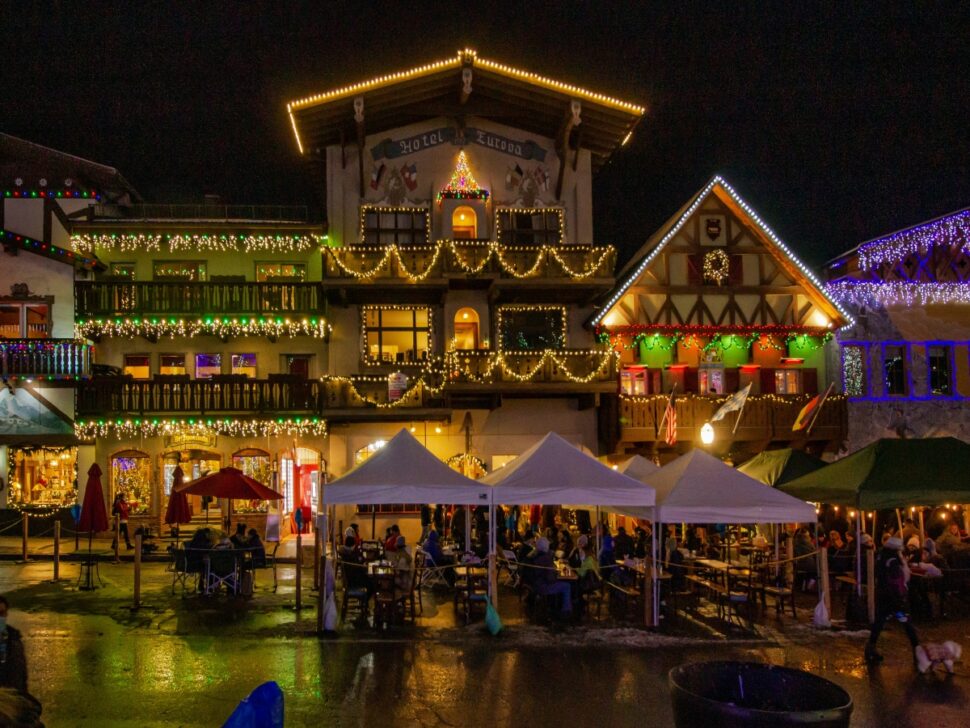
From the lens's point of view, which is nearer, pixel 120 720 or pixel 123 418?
pixel 120 720

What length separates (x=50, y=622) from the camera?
14.8 metres

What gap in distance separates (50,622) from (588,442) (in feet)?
56.6

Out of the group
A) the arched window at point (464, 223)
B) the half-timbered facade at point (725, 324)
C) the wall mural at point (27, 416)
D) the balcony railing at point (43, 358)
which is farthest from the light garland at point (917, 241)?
the wall mural at point (27, 416)

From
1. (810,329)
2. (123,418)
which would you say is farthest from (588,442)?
(123,418)

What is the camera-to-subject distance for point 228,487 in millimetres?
18969

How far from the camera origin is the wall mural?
27.7 metres

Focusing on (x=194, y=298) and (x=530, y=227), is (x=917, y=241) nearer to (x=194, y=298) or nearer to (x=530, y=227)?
(x=530, y=227)

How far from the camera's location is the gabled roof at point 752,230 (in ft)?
89.2

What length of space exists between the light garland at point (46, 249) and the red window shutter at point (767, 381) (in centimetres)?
2226

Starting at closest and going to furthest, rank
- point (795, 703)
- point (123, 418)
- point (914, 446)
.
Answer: point (795, 703) < point (914, 446) < point (123, 418)

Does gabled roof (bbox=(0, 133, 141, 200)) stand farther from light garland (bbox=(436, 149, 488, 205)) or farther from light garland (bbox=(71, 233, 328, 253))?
light garland (bbox=(436, 149, 488, 205))

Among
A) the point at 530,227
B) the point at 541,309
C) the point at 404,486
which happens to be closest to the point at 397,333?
the point at 541,309

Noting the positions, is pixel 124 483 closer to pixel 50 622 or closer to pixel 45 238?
pixel 45 238

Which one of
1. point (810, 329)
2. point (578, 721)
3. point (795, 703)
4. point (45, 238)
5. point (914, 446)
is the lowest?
point (578, 721)
